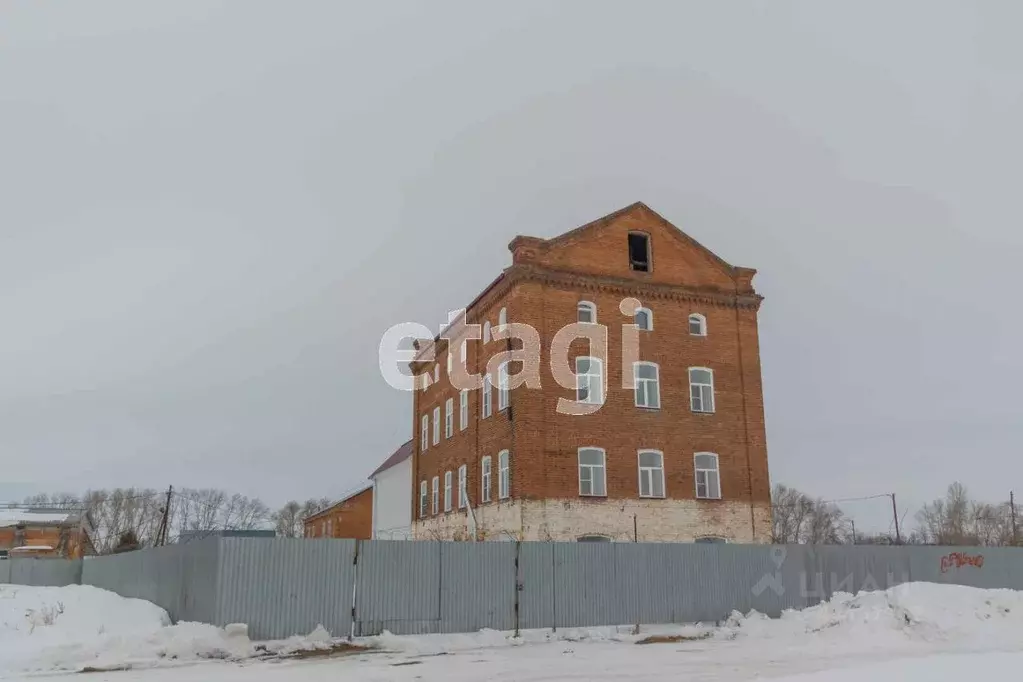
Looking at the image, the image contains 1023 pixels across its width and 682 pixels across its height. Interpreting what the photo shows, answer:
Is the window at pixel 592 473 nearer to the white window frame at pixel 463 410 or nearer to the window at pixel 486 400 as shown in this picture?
the window at pixel 486 400

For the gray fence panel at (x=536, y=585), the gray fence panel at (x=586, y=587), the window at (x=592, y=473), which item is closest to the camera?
the gray fence panel at (x=536, y=585)

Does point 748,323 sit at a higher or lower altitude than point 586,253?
lower

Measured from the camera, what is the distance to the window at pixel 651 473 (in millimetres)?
29281

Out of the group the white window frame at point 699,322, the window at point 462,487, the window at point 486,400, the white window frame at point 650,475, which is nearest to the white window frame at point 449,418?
the window at point 462,487

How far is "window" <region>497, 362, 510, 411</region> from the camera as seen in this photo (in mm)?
29672

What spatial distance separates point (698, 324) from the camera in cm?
3184

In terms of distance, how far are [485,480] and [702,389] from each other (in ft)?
28.3

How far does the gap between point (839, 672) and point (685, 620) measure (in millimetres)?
8134

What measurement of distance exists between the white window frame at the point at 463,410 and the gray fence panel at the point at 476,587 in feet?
48.7

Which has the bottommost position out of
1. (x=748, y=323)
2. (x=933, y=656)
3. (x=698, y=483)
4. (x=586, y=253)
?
(x=933, y=656)

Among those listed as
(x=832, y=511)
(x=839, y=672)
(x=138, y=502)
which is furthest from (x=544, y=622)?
(x=138, y=502)

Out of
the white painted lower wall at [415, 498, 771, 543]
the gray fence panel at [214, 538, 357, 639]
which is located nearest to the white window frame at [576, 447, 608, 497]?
the white painted lower wall at [415, 498, 771, 543]

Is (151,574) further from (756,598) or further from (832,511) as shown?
(832,511)

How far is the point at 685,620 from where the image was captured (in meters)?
21.3
